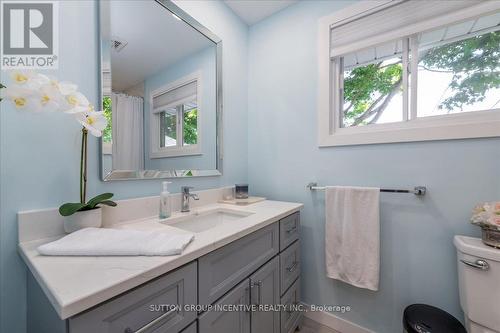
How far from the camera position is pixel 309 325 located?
146 centimetres

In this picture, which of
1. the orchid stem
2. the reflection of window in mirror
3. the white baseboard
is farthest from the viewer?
the white baseboard

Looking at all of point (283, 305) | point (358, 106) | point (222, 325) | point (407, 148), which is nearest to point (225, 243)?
point (222, 325)

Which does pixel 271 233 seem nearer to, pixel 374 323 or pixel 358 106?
pixel 374 323

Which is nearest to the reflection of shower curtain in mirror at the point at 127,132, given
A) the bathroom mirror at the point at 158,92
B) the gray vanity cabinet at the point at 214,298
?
the bathroom mirror at the point at 158,92

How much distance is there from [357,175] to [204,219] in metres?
1.00

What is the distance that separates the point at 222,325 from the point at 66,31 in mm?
1308

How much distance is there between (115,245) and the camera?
618 millimetres

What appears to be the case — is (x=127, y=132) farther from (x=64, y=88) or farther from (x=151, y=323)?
(x=151, y=323)

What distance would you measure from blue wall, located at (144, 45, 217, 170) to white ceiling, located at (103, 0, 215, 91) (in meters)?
0.05

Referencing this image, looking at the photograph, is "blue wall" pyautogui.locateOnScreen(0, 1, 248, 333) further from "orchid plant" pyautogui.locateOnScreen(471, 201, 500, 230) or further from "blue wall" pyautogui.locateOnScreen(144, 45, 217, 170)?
"orchid plant" pyautogui.locateOnScreen(471, 201, 500, 230)

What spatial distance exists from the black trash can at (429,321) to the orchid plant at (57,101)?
1.42 m

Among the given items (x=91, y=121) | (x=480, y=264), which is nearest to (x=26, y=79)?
(x=91, y=121)

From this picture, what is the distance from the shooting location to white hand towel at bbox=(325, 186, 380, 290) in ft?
3.96

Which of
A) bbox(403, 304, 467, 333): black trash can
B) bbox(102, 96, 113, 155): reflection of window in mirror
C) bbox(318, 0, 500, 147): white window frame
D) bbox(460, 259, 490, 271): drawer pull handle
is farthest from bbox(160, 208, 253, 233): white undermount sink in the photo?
bbox(460, 259, 490, 271): drawer pull handle
